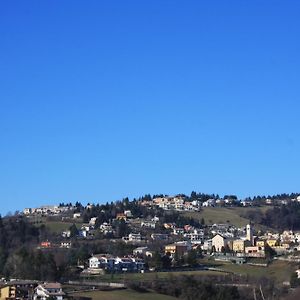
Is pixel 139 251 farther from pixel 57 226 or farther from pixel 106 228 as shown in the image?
pixel 57 226

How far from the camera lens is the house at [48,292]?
5877cm

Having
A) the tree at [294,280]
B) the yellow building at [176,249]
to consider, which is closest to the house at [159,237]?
the yellow building at [176,249]

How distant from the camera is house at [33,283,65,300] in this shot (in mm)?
58766

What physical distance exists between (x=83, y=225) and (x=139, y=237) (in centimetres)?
1621

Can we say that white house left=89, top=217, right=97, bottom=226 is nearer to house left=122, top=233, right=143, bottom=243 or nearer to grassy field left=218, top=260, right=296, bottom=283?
house left=122, top=233, right=143, bottom=243

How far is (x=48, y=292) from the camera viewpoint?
196 ft

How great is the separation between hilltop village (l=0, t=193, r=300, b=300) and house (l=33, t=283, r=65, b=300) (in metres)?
0.08

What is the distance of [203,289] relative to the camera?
2504 inches

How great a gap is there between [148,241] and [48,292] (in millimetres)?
55639

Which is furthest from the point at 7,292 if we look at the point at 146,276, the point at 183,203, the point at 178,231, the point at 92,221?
the point at 183,203

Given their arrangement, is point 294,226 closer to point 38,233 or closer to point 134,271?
point 38,233

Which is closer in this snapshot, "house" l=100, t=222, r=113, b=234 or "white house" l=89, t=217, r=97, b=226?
"house" l=100, t=222, r=113, b=234

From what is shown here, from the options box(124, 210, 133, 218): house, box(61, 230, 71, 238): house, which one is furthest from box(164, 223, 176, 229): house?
box(61, 230, 71, 238): house

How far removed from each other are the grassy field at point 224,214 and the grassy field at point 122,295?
8446 centimetres
